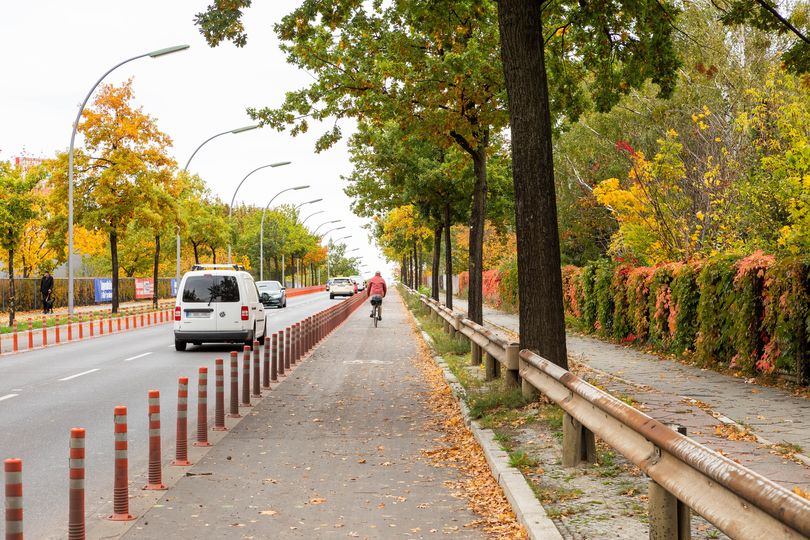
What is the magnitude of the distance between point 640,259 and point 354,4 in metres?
12.8

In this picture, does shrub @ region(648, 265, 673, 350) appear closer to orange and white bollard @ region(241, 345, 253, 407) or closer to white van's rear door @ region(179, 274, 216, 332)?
orange and white bollard @ region(241, 345, 253, 407)

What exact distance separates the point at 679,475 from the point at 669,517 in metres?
0.40

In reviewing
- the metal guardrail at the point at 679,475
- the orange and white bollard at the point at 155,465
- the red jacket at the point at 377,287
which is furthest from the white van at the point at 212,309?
the metal guardrail at the point at 679,475

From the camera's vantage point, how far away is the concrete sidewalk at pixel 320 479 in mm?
6094

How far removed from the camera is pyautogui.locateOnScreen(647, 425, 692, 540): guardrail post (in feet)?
15.2

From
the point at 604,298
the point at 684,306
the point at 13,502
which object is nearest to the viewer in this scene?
the point at 13,502

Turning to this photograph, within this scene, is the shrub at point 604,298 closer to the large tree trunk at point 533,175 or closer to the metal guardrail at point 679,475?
the large tree trunk at point 533,175

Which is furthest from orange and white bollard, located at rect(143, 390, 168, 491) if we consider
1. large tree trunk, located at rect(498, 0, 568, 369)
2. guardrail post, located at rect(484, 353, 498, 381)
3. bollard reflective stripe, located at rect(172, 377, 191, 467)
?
guardrail post, located at rect(484, 353, 498, 381)

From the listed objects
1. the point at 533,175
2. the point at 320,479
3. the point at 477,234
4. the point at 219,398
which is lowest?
the point at 320,479

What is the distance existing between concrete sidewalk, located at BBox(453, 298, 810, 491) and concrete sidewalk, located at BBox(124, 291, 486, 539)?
2.46 meters

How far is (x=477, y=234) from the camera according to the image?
2158 centimetres

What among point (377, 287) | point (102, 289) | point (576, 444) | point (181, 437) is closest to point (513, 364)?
point (576, 444)

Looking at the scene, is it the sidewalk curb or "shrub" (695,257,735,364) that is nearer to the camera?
the sidewalk curb

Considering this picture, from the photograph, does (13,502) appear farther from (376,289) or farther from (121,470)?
(376,289)
